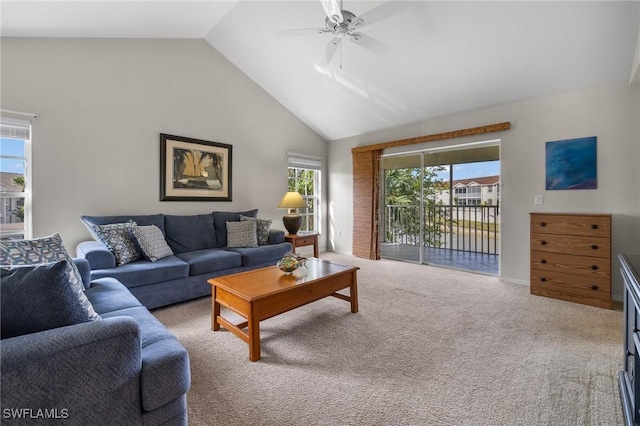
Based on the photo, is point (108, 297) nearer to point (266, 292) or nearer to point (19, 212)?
point (266, 292)

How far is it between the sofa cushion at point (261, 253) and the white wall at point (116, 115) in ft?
3.52

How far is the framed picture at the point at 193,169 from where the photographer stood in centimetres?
381

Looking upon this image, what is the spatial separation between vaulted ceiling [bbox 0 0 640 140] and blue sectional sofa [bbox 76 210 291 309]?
2.08 m

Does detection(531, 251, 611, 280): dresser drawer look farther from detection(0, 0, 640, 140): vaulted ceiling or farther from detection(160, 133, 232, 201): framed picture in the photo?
detection(160, 133, 232, 201): framed picture

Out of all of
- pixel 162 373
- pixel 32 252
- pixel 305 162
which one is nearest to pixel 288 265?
pixel 162 373

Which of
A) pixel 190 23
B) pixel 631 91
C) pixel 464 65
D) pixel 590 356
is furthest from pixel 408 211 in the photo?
pixel 190 23

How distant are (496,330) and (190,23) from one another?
4.59 meters

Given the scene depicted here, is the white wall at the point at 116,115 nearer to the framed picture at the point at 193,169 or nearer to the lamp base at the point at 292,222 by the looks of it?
the framed picture at the point at 193,169

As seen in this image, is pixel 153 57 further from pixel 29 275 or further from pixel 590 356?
pixel 590 356

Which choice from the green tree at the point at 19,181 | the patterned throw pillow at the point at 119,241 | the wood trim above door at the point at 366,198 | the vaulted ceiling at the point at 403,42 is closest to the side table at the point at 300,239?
the wood trim above door at the point at 366,198

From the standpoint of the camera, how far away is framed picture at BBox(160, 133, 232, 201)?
3807 mm

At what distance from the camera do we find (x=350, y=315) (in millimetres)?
2711

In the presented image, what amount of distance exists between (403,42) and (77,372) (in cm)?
378

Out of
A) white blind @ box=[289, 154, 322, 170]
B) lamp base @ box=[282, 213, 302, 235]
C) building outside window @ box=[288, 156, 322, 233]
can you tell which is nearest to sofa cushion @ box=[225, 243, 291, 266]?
lamp base @ box=[282, 213, 302, 235]
